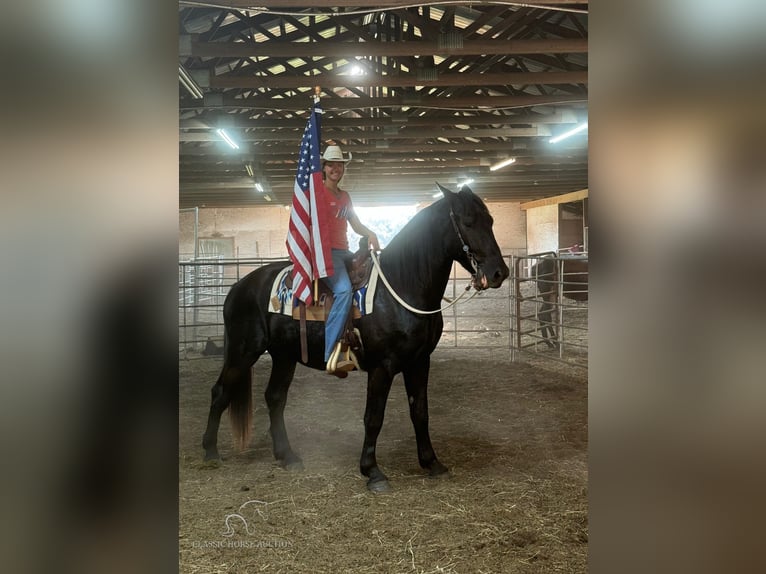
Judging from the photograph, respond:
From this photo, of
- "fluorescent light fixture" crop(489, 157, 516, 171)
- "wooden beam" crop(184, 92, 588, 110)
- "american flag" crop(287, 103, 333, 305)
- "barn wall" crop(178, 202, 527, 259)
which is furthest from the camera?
"barn wall" crop(178, 202, 527, 259)

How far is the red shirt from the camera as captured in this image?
324cm

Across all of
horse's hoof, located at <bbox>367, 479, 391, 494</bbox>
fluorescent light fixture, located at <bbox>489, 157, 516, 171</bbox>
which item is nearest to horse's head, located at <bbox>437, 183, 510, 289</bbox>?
horse's hoof, located at <bbox>367, 479, 391, 494</bbox>

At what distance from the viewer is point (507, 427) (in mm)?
4289

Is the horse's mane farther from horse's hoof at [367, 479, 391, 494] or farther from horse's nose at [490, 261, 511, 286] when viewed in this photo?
horse's hoof at [367, 479, 391, 494]

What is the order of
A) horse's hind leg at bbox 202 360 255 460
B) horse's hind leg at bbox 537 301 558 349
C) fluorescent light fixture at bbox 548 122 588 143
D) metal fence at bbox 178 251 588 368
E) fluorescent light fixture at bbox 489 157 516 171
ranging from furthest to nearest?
fluorescent light fixture at bbox 489 157 516 171
horse's hind leg at bbox 537 301 558 349
metal fence at bbox 178 251 588 368
fluorescent light fixture at bbox 548 122 588 143
horse's hind leg at bbox 202 360 255 460

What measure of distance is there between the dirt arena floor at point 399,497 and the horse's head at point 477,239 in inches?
→ 50.8

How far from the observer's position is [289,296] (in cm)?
338

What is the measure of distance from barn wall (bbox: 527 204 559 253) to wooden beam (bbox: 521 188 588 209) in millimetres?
186

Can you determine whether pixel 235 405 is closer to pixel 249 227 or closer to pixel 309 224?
pixel 309 224

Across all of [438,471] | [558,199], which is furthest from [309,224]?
[558,199]
